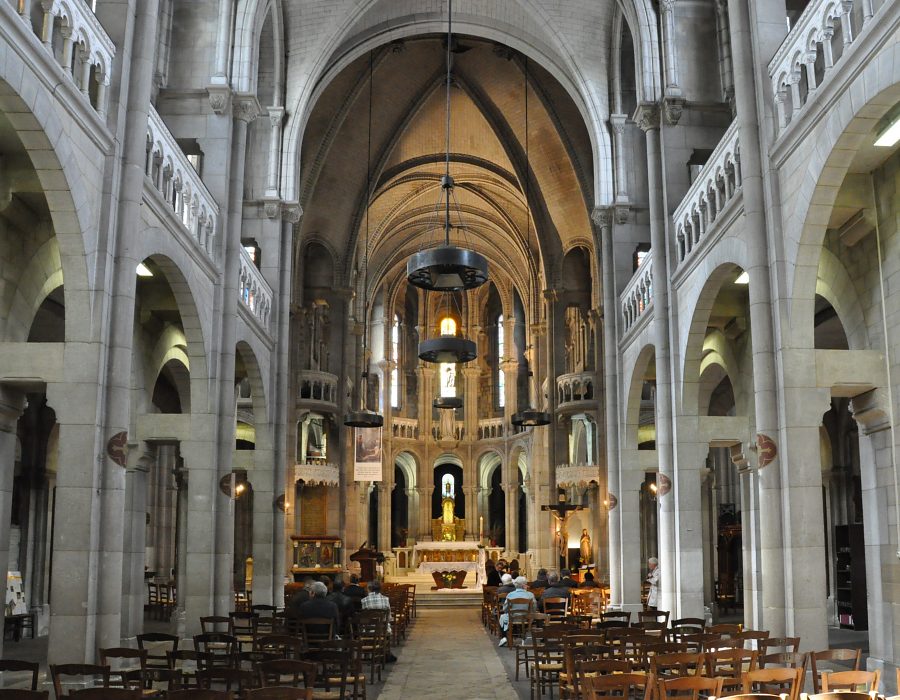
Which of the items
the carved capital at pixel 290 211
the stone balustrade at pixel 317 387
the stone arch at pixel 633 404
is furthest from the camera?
the stone balustrade at pixel 317 387

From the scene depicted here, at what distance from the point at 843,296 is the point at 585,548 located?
2278cm

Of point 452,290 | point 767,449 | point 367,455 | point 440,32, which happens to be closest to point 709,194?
A: point 767,449

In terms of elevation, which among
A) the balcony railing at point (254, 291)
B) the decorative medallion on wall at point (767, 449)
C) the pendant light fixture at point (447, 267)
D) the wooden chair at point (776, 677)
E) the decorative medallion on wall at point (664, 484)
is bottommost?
the wooden chair at point (776, 677)

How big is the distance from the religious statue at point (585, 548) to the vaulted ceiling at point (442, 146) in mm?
9595

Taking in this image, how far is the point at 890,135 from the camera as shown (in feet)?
34.9

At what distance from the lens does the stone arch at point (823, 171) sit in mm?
9352

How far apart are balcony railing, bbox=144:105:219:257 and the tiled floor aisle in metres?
7.56

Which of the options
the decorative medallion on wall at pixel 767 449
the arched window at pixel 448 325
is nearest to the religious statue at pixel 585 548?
the arched window at pixel 448 325

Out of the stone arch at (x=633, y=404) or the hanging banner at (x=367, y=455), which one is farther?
the hanging banner at (x=367, y=455)

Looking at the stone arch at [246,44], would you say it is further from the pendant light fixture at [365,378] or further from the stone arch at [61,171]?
the pendant light fixture at [365,378]

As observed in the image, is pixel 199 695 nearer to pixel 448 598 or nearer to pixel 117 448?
pixel 117 448

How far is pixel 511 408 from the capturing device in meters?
45.1

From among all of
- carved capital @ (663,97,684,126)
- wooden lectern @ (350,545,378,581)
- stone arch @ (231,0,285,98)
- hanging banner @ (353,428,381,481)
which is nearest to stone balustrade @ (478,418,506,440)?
hanging banner @ (353,428,381,481)

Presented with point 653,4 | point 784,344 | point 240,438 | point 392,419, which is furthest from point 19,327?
point 392,419
